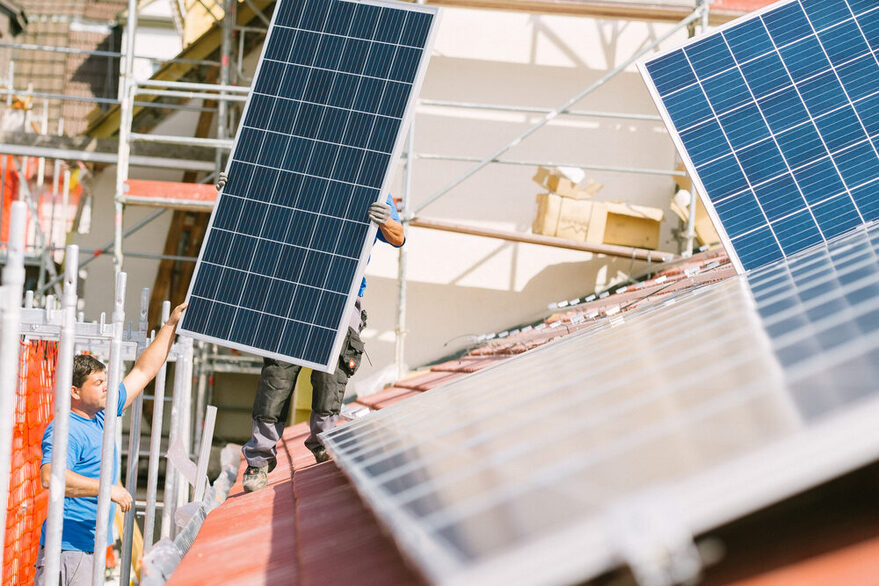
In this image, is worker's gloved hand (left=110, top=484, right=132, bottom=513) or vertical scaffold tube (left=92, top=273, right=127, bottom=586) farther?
worker's gloved hand (left=110, top=484, right=132, bottom=513)

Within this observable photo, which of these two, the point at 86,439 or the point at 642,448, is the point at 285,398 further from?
the point at 642,448

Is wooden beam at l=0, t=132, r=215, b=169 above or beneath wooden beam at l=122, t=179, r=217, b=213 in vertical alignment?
above

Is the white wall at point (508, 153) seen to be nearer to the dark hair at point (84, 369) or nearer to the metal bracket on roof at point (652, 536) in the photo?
the dark hair at point (84, 369)

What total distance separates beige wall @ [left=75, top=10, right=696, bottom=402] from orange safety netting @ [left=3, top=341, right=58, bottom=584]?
257 inches

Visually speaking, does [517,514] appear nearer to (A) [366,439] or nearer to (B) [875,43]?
(A) [366,439]

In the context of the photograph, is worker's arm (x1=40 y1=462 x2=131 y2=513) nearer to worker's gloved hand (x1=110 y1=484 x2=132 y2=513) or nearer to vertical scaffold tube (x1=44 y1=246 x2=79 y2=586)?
worker's gloved hand (x1=110 y1=484 x2=132 y2=513)

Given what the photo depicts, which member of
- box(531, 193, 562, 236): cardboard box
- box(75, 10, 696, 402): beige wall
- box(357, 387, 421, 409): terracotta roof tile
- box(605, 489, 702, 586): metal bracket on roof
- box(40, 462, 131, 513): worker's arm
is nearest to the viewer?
box(605, 489, 702, 586): metal bracket on roof

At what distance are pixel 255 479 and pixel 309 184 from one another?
134cm

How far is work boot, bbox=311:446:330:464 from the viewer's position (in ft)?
14.3

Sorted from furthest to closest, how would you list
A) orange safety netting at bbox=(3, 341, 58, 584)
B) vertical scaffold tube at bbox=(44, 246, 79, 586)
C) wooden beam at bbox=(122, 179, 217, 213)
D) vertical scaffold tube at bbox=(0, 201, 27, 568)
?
wooden beam at bbox=(122, 179, 217, 213)
orange safety netting at bbox=(3, 341, 58, 584)
vertical scaffold tube at bbox=(44, 246, 79, 586)
vertical scaffold tube at bbox=(0, 201, 27, 568)

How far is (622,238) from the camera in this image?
34.9 feet

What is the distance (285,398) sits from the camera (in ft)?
14.5

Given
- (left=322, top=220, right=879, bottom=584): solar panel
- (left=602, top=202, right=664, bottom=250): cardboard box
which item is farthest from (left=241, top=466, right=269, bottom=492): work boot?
(left=602, top=202, right=664, bottom=250): cardboard box

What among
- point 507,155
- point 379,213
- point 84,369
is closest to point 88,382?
point 84,369
